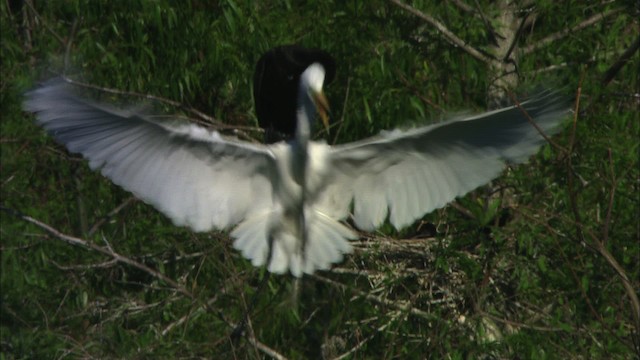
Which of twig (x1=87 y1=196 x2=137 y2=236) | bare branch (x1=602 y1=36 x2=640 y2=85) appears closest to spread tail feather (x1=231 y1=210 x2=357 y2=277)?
twig (x1=87 y1=196 x2=137 y2=236)

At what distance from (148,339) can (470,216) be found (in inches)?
47.5

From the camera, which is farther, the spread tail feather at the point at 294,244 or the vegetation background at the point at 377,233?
the spread tail feather at the point at 294,244

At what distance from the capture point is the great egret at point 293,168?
4.18m

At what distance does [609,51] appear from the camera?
16.8 feet

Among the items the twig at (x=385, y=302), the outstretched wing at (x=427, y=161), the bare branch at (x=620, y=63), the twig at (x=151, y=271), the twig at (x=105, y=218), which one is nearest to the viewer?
the outstretched wing at (x=427, y=161)

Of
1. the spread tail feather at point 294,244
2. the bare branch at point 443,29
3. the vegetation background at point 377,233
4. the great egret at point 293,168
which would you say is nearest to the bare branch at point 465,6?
the vegetation background at point 377,233

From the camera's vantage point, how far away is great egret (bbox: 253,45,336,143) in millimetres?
5156

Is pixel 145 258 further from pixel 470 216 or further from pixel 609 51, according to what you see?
pixel 609 51

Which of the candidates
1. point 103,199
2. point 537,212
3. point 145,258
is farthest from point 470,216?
point 103,199

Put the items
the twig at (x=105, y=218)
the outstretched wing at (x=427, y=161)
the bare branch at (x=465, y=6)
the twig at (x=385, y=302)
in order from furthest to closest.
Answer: the twig at (x=105, y=218) < the bare branch at (x=465, y=6) < the twig at (x=385, y=302) < the outstretched wing at (x=427, y=161)

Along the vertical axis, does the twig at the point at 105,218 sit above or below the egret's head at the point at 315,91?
below

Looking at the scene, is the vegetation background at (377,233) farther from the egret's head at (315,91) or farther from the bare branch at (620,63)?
the egret's head at (315,91)

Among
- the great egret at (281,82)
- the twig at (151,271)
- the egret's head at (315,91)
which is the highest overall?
the egret's head at (315,91)

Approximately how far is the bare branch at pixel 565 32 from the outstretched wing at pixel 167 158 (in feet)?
3.65
